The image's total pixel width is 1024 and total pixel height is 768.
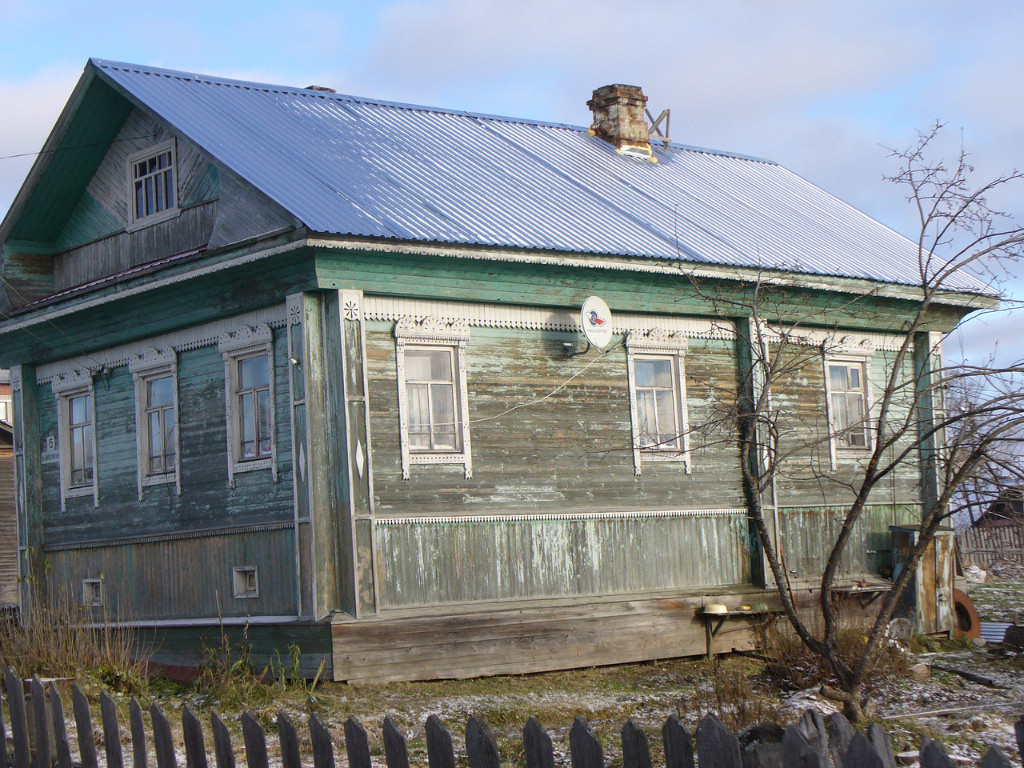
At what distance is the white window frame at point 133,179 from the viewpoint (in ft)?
48.6

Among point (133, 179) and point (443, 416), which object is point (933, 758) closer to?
point (443, 416)

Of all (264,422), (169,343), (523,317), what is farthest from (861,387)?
(169,343)

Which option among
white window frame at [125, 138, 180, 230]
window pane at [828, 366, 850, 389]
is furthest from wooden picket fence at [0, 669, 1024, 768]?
window pane at [828, 366, 850, 389]

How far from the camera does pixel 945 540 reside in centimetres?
1614

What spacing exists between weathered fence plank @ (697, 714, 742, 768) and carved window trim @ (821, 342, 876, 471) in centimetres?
1292

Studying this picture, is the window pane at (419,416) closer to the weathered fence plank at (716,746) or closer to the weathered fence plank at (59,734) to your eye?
the weathered fence plank at (59,734)

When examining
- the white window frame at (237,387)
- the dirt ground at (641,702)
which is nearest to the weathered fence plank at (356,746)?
the dirt ground at (641,702)

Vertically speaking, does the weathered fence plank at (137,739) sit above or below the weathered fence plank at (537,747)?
below

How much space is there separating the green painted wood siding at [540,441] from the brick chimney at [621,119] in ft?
18.7

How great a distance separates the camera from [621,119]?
20.1m

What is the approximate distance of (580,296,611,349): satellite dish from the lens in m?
14.2

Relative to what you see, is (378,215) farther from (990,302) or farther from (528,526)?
(990,302)

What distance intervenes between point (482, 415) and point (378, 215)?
2.52 meters

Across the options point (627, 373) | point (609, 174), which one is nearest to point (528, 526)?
point (627, 373)
